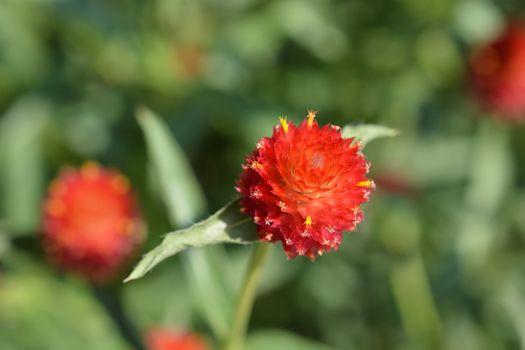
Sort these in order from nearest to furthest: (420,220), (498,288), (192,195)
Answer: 1. (192,195)
2. (498,288)
3. (420,220)

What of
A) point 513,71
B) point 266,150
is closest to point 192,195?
point 266,150

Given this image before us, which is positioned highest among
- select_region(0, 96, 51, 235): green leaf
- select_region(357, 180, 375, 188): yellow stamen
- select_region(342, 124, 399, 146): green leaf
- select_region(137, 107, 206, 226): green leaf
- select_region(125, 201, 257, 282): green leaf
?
select_region(0, 96, 51, 235): green leaf

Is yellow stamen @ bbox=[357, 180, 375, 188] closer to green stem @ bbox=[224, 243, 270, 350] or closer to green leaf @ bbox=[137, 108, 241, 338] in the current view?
→ green stem @ bbox=[224, 243, 270, 350]

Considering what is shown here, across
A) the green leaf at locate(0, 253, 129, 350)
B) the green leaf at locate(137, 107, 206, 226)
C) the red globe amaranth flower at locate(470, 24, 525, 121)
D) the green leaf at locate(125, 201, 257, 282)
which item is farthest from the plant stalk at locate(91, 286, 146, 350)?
the red globe amaranth flower at locate(470, 24, 525, 121)

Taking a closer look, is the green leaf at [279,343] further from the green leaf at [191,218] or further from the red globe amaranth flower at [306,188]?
the red globe amaranth flower at [306,188]

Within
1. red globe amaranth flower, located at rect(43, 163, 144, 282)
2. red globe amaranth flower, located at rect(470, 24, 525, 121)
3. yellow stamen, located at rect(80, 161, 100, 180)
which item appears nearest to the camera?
red globe amaranth flower, located at rect(43, 163, 144, 282)

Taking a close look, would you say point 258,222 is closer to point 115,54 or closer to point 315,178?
point 315,178
